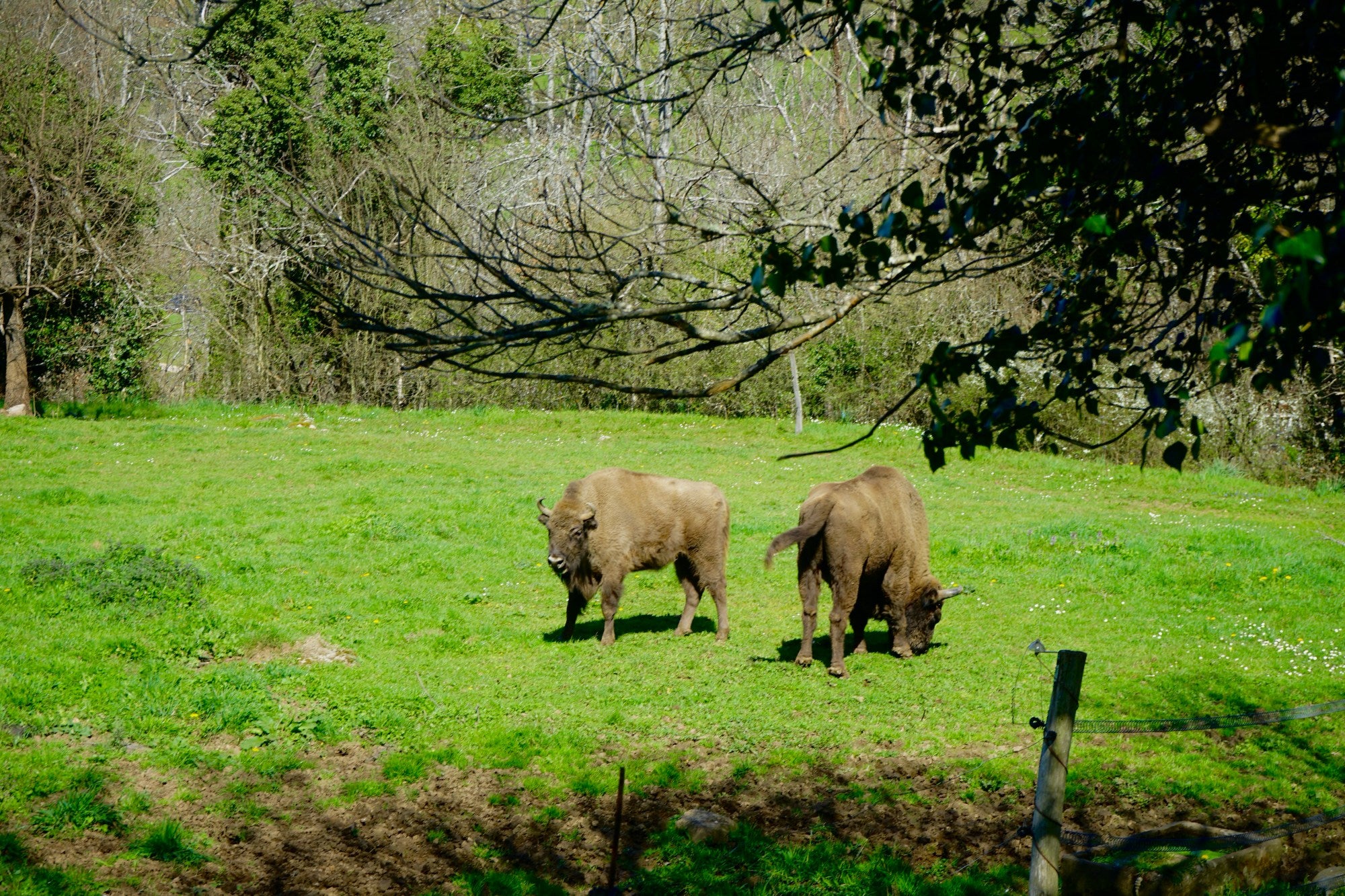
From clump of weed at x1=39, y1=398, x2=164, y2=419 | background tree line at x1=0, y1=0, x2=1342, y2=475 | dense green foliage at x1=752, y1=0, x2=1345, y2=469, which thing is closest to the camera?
dense green foliage at x1=752, y1=0, x2=1345, y2=469

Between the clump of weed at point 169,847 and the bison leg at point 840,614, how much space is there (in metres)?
5.58

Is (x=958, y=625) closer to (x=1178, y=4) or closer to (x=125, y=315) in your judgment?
(x=1178, y=4)

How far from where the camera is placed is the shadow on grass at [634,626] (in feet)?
36.4

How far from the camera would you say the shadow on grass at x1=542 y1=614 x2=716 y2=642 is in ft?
36.4

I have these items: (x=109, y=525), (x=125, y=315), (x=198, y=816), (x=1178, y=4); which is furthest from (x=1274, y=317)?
(x=125, y=315)

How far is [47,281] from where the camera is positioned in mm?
25641

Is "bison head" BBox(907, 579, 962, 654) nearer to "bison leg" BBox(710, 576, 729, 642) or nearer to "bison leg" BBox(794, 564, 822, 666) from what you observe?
"bison leg" BBox(794, 564, 822, 666)

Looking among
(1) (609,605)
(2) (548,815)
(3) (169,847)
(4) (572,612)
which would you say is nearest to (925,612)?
(1) (609,605)

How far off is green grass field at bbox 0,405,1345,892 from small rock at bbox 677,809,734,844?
753 mm

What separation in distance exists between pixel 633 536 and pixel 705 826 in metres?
4.83

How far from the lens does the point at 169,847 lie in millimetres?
5992

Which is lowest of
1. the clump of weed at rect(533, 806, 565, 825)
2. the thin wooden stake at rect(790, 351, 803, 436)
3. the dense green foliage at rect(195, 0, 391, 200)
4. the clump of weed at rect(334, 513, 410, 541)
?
the clump of weed at rect(533, 806, 565, 825)

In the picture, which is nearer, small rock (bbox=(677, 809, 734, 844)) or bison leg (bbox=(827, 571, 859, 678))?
small rock (bbox=(677, 809, 734, 844))

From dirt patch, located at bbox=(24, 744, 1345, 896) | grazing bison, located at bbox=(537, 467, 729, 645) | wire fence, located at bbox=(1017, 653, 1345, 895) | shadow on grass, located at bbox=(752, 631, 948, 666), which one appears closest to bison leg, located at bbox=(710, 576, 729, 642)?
grazing bison, located at bbox=(537, 467, 729, 645)
